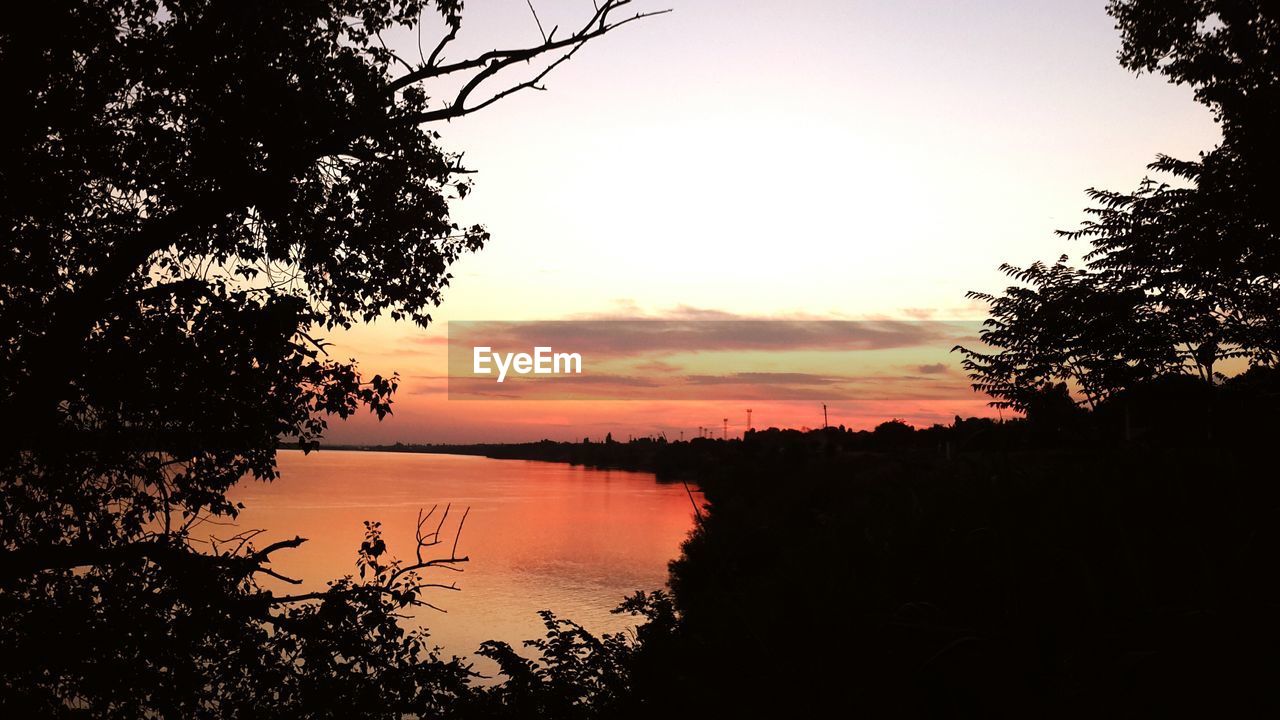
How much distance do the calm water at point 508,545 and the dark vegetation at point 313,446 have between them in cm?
2918

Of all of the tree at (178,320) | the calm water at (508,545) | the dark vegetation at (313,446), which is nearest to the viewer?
the dark vegetation at (313,446)

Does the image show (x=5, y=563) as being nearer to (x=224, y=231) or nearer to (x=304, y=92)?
(x=224, y=231)

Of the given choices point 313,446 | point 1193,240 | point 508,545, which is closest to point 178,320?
point 313,446

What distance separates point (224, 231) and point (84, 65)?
7.42 feet

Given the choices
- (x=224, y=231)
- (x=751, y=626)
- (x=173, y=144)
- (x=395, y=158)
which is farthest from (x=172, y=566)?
(x=751, y=626)

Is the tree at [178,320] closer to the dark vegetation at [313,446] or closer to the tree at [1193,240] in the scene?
the dark vegetation at [313,446]

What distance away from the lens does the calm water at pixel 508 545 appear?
4494 centimetres

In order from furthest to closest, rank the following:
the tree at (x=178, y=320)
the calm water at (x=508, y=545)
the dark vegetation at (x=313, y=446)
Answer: the calm water at (x=508, y=545) → the tree at (x=178, y=320) → the dark vegetation at (x=313, y=446)

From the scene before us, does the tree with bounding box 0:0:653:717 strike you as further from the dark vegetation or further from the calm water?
the calm water

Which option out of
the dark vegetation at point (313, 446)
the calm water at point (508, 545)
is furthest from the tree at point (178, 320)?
the calm water at point (508, 545)

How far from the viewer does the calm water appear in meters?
44.9

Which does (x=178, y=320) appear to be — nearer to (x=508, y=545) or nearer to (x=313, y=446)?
(x=313, y=446)

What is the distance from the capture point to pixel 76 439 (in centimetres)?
847

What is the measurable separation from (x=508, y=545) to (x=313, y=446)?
63.7 meters
